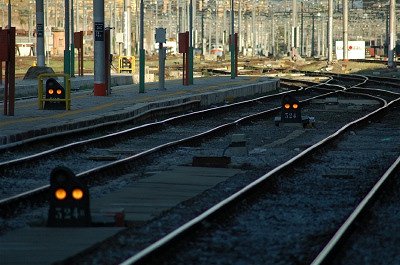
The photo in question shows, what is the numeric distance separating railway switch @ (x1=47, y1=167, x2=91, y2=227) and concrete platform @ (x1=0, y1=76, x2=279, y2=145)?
8.78 metres

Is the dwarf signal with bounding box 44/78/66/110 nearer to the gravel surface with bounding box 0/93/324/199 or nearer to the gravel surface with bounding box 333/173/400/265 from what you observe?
the gravel surface with bounding box 0/93/324/199

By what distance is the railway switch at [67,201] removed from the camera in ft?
36.4

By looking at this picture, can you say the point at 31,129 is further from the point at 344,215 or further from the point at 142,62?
the point at 142,62

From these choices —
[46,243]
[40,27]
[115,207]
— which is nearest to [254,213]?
[115,207]

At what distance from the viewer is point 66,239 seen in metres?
10.5

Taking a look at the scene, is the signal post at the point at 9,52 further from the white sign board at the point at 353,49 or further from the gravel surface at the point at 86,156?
A: the white sign board at the point at 353,49

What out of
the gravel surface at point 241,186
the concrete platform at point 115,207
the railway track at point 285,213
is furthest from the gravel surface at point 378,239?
the concrete platform at point 115,207

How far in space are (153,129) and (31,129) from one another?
390cm

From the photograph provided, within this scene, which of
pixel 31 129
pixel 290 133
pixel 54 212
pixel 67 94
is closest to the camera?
pixel 54 212

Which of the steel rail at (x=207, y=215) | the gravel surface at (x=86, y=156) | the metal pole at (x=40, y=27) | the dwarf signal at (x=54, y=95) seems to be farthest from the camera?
the metal pole at (x=40, y=27)

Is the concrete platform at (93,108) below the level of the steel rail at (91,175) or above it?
above

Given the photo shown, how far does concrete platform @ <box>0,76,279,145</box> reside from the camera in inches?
864

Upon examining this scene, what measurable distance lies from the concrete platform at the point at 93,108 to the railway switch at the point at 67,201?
8778mm

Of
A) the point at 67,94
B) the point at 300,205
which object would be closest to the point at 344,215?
the point at 300,205
